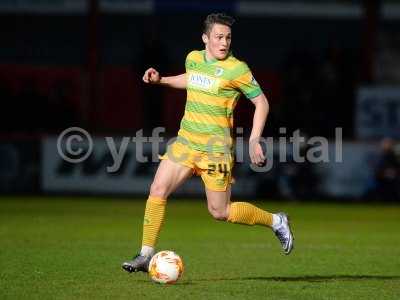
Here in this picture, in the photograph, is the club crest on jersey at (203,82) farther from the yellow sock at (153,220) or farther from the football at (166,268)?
the football at (166,268)

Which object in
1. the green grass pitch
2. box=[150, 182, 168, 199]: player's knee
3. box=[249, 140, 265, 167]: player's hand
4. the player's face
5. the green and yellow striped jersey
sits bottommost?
the green grass pitch

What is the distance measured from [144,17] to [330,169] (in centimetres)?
1073

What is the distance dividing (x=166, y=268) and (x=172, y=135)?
16776 mm

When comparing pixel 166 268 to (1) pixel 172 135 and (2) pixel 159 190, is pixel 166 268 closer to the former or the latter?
(2) pixel 159 190

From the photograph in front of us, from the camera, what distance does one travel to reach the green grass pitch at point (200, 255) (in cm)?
884

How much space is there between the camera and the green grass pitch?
884cm

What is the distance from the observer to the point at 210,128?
9.34 meters

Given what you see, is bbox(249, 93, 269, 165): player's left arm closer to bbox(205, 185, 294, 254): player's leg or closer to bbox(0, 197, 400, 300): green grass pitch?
bbox(205, 185, 294, 254): player's leg

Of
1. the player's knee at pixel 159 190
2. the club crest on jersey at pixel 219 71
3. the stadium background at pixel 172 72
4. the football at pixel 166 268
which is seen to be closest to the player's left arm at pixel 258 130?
the club crest on jersey at pixel 219 71

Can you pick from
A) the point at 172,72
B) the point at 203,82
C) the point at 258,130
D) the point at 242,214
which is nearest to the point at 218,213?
the point at 242,214

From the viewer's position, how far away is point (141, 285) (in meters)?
9.11

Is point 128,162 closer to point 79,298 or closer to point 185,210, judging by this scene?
point 185,210

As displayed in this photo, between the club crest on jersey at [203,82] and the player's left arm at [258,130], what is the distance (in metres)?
0.37

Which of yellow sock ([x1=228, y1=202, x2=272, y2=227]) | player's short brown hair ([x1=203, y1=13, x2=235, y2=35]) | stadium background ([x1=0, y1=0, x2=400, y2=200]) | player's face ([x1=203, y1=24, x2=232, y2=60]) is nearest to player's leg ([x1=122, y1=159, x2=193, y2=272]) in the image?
yellow sock ([x1=228, y1=202, x2=272, y2=227])
